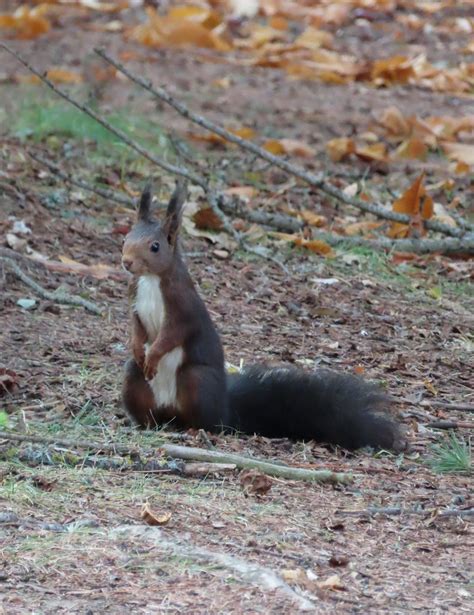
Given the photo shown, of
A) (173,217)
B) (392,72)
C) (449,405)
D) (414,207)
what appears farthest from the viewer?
(392,72)

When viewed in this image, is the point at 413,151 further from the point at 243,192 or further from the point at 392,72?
the point at 392,72

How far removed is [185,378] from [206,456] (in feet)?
1.85

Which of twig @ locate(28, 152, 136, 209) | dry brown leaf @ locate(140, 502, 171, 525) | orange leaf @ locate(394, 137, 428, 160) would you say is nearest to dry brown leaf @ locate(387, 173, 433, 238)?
twig @ locate(28, 152, 136, 209)

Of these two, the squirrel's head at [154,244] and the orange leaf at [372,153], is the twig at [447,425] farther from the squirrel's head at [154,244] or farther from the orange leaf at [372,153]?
the orange leaf at [372,153]

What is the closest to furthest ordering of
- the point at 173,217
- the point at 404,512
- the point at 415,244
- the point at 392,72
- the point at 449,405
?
the point at 404,512, the point at 173,217, the point at 449,405, the point at 415,244, the point at 392,72

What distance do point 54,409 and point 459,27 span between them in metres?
9.57

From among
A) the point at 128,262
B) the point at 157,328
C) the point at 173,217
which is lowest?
the point at 157,328

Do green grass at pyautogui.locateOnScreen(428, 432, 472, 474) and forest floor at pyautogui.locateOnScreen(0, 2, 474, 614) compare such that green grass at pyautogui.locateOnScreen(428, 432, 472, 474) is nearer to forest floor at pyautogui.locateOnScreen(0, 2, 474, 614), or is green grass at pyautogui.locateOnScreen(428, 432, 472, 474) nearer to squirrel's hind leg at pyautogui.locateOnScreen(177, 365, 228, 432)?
forest floor at pyautogui.locateOnScreen(0, 2, 474, 614)

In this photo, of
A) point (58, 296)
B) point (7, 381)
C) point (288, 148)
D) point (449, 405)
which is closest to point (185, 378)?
point (7, 381)

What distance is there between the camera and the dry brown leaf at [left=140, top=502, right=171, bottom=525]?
3.51 meters

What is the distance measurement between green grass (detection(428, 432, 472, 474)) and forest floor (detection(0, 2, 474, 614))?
0.09ft

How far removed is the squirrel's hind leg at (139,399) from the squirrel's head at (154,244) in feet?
1.17

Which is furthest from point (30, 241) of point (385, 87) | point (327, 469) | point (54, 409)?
point (385, 87)

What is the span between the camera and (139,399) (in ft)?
15.1
